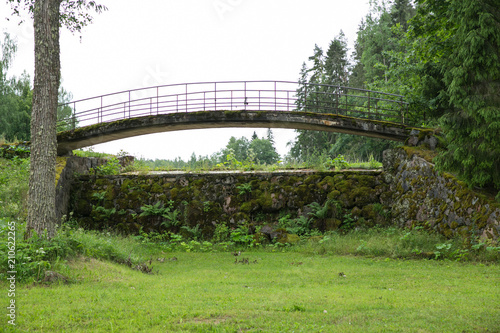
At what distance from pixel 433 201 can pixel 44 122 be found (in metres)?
11.4

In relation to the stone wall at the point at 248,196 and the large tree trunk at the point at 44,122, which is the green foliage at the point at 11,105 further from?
the large tree trunk at the point at 44,122

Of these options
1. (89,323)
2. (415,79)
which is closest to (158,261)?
(89,323)

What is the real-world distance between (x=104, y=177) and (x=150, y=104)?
406 centimetres

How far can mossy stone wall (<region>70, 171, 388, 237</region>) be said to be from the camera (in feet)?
49.8

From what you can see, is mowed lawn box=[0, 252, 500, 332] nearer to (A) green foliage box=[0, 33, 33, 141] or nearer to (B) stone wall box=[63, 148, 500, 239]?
(B) stone wall box=[63, 148, 500, 239]

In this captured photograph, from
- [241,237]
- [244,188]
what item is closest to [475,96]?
[241,237]

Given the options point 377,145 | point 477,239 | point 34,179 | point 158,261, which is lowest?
point 158,261

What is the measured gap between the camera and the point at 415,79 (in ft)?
63.2

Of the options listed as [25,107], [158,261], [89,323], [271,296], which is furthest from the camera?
[25,107]

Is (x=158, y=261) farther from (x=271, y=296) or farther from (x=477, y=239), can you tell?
(x=477, y=239)

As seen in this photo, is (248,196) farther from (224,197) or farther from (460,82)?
(460,82)

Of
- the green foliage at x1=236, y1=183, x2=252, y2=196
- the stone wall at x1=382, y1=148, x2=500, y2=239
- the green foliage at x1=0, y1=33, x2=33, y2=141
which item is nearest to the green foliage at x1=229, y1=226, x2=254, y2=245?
the green foliage at x1=236, y1=183, x2=252, y2=196

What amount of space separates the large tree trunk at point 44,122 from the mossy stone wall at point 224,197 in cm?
738

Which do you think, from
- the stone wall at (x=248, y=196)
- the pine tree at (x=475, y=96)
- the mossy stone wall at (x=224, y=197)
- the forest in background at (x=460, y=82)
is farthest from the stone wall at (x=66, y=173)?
the pine tree at (x=475, y=96)
